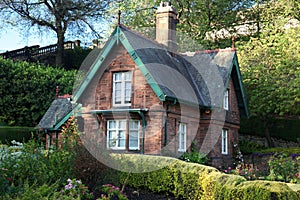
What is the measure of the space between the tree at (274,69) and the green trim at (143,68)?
33.1 feet

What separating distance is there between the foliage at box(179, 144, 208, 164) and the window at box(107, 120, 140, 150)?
2.05m

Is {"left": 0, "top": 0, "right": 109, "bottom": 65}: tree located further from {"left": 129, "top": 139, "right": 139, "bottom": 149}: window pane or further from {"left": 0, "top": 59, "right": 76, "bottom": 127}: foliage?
{"left": 129, "top": 139, "right": 139, "bottom": 149}: window pane

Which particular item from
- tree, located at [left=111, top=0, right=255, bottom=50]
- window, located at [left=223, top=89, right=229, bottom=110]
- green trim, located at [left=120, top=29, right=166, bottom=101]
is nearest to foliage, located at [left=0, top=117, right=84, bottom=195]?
green trim, located at [left=120, top=29, right=166, bottom=101]

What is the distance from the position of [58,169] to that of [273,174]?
780cm

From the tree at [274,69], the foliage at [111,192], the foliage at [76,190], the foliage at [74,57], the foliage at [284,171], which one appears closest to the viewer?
the foliage at [76,190]

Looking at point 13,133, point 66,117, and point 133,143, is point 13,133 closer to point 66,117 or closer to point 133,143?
point 66,117

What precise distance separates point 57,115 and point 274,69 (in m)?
13.3

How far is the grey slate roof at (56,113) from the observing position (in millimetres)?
22578

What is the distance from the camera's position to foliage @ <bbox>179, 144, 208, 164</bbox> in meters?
18.3

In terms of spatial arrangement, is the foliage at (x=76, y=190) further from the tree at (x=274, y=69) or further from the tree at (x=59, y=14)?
the tree at (x=59, y=14)

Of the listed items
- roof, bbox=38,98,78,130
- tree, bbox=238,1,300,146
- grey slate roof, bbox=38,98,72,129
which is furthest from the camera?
tree, bbox=238,1,300,146

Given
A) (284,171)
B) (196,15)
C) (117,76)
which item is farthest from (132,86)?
(196,15)

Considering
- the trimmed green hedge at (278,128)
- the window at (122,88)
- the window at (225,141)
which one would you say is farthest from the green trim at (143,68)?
the trimmed green hedge at (278,128)

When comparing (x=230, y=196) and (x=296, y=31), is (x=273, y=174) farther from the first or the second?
(x=296, y=31)
